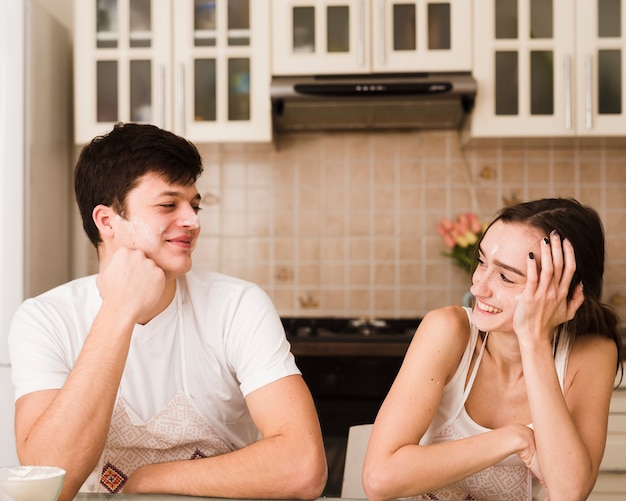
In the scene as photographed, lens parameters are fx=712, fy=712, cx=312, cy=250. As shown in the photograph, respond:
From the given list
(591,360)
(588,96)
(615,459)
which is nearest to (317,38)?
(588,96)

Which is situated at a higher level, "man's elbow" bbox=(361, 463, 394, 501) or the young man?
the young man

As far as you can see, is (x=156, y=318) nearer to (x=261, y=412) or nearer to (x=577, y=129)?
(x=261, y=412)

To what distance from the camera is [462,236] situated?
2.75 m

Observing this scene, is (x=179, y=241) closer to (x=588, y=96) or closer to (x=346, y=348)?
(x=346, y=348)

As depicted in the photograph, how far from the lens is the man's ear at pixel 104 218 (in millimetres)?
1436

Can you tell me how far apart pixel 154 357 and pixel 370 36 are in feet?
5.28

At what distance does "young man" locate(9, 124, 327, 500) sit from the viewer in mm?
1188

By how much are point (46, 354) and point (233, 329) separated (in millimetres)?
354

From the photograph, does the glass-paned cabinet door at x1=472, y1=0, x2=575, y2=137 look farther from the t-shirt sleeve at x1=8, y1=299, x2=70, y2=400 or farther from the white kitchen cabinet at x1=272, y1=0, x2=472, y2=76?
the t-shirt sleeve at x1=8, y1=299, x2=70, y2=400

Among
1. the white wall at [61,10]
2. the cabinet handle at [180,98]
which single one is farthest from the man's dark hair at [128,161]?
the white wall at [61,10]

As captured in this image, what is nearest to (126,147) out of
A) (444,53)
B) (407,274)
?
(444,53)

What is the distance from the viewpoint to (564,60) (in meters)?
2.54

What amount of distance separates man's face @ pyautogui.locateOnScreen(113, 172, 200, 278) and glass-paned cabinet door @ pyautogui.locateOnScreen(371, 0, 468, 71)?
1374mm

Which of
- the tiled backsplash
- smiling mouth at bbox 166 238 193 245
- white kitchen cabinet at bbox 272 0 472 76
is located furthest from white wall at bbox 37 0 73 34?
smiling mouth at bbox 166 238 193 245
